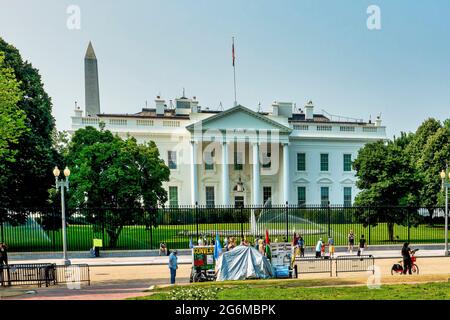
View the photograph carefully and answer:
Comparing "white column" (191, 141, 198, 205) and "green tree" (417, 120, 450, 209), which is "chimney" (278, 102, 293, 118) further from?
"green tree" (417, 120, 450, 209)

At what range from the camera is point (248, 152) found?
2026 inches

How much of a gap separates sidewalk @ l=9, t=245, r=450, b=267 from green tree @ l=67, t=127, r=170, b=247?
2648 millimetres

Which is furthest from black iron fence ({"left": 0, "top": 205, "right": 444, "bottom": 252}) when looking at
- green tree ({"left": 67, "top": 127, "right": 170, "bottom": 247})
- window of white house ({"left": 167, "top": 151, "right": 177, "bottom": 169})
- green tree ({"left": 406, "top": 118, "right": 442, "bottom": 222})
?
window of white house ({"left": 167, "top": 151, "right": 177, "bottom": 169})

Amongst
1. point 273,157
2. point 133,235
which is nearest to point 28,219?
point 133,235

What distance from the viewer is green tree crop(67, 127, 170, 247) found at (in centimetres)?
2561

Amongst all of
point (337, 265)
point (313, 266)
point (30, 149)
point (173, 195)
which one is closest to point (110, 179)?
point (30, 149)

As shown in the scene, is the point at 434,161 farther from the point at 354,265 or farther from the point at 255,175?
the point at 354,265

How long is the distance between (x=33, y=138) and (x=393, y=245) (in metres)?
26.7

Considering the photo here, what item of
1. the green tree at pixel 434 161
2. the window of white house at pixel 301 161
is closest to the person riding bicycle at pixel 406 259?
the green tree at pixel 434 161

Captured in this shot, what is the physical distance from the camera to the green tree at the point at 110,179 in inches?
1008

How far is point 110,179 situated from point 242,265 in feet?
47.1

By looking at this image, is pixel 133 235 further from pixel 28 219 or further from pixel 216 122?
pixel 216 122

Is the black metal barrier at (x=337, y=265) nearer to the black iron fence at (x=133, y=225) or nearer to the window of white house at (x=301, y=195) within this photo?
the black iron fence at (x=133, y=225)
